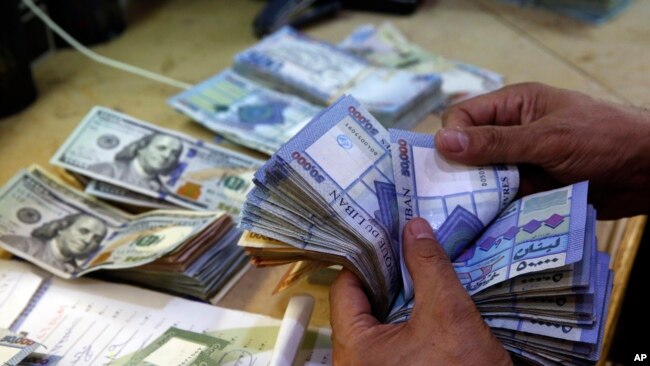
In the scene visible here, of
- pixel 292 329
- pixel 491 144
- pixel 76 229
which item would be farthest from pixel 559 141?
pixel 76 229

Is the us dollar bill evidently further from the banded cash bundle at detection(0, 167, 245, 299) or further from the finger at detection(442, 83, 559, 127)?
Answer: the finger at detection(442, 83, 559, 127)

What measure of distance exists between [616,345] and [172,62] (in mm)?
1098

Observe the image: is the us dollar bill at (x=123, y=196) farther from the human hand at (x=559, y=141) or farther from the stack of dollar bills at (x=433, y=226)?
the human hand at (x=559, y=141)

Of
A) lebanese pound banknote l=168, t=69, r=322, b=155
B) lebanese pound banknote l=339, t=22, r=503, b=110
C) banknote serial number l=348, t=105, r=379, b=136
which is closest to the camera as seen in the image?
banknote serial number l=348, t=105, r=379, b=136

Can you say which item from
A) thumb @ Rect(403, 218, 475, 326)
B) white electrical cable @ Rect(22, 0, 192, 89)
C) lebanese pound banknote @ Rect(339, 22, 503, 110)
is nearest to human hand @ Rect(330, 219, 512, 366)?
thumb @ Rect(403, 218, 475, 326)

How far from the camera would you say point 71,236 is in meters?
0.85

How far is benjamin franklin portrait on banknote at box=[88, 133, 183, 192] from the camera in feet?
3.03

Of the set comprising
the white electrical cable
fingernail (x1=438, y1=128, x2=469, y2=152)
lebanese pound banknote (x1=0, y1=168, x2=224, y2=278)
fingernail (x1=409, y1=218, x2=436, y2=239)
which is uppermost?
the white electrical cable

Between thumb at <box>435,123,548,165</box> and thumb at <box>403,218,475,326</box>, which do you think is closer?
thumb at <box>403,218,475,326</box>

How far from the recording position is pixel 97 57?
49.6 inches

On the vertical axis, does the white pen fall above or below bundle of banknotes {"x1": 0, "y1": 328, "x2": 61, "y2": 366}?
below

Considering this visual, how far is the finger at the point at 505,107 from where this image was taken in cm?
83

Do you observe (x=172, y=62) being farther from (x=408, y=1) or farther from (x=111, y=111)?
(x=408, y=1)

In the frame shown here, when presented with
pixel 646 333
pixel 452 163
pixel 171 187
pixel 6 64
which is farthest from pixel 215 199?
pixel 646 333
